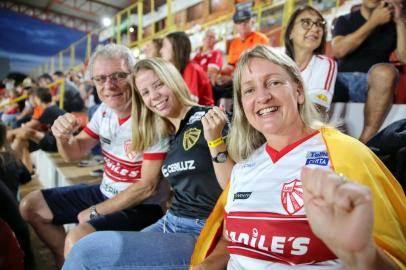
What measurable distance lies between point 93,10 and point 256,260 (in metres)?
18.4

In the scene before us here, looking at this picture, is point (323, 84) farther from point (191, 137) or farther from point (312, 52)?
point (191, 137)

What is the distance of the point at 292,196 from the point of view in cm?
90

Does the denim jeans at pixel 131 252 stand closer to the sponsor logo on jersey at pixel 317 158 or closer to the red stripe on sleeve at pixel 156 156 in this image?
the red stripe on sleeve at pixel 156 156

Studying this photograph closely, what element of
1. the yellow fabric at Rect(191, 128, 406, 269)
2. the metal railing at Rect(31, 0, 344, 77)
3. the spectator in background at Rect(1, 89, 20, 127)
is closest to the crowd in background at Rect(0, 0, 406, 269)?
the yellow fabric at Rect(191, 128, 406, 269)

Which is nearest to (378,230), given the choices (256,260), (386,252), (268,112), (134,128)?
(386,252)

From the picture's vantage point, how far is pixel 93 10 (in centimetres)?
1677

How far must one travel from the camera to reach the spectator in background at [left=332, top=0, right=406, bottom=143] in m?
1.73

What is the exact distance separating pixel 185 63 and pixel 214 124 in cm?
186

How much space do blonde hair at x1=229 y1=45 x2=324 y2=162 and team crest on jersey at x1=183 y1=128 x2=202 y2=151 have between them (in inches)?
8.9

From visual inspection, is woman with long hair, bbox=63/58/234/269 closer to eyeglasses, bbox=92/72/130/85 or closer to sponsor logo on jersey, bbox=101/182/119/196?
eyeglasses, bbox=92/72/130/85

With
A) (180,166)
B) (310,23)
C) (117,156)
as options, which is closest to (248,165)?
(180,166)

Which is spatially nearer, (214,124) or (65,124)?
(214,124)

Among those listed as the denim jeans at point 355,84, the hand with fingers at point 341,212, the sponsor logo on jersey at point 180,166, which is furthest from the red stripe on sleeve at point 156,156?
the denim jeans at point 355,84

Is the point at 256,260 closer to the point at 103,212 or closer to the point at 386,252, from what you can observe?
the point at 386,252
